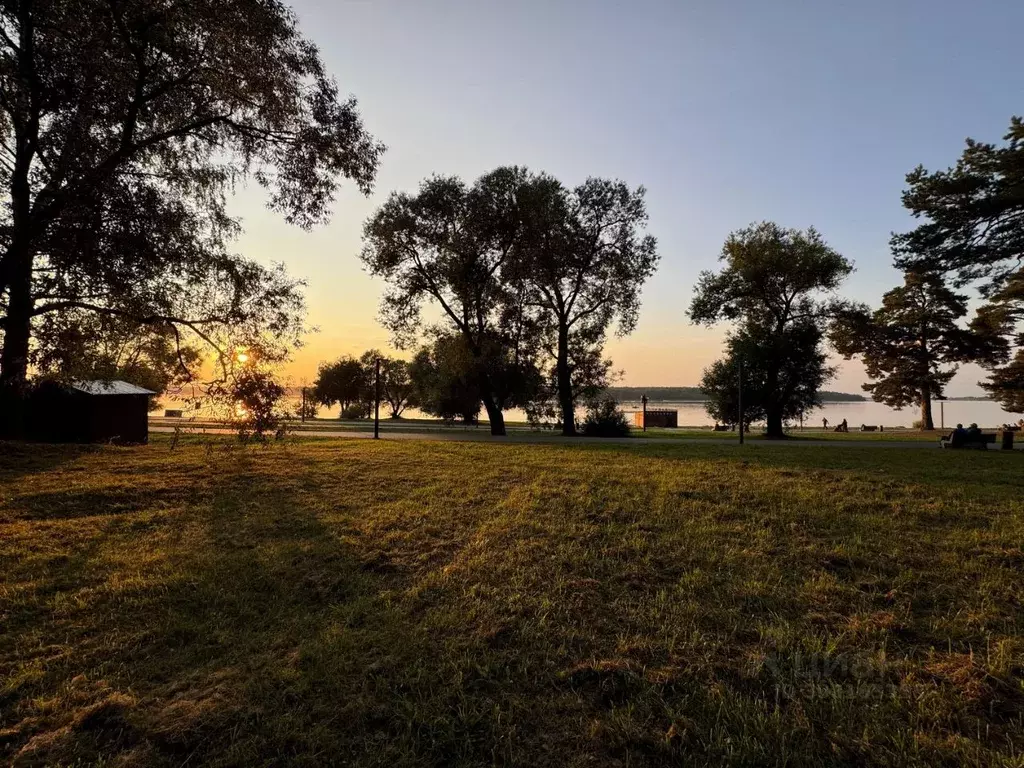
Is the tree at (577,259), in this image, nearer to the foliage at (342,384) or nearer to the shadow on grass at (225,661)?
the shadow on grass at (225,661)

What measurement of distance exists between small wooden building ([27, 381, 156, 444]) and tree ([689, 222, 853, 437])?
28.2 m

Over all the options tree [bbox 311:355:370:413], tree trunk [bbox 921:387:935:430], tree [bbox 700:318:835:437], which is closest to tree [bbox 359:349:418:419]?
tree [bbox 311:355:370:413]

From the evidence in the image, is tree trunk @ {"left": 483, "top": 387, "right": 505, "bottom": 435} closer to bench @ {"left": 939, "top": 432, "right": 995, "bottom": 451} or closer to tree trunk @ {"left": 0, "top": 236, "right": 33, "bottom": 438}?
tree trunk @ {"left": 0, "top": 236, "right": 33, "bottom": 438}

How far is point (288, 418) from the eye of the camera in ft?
36.6

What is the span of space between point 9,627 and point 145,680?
1.85 meters

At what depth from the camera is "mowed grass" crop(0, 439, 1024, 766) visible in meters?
2.94

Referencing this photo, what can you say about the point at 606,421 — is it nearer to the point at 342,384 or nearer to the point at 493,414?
the point at 493,414

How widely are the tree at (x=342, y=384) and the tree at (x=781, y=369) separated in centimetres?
4123

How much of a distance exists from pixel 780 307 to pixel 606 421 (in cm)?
1188

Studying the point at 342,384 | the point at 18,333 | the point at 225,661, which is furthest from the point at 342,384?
the point at 225,661

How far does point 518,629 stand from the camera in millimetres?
4234

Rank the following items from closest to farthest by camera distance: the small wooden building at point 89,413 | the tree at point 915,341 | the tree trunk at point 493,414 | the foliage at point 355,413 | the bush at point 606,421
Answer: the small wooden building at point 89,413 < the tree trunk at point 493,414 < the bush at point 606,421 < the tree at point 915,341 < the foliage at point 355,413

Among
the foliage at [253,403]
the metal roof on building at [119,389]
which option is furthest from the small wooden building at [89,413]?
the foliage at [253,403]

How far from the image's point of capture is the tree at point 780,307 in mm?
28016
